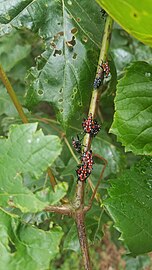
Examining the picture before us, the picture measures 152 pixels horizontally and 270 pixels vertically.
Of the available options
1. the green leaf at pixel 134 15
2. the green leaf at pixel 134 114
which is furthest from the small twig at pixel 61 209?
the green leaf at pixel 134 15

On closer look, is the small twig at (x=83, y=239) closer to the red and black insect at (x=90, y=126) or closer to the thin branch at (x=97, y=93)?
the thin branch at (x=97, y=93)

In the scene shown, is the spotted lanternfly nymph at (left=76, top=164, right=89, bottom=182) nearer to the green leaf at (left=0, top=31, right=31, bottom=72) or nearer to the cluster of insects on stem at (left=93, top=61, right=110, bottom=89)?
the cluster of insects on stem at (left=93, top=61, right=110, bottom=89)

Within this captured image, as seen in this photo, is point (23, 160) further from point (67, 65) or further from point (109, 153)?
point (109, 153)

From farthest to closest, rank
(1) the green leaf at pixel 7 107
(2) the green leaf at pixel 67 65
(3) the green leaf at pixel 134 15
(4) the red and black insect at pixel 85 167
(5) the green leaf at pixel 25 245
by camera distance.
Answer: (1) the green leaf at pixel 7 107
(2) the green leaf at pixel 67 65
(4) the red and black insect at pixel 85 167
(5) the green leaf at pixel 25 245
(3) the green leaf at pixel 134 15

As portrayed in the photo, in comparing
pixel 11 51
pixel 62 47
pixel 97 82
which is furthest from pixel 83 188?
pixel 11 51

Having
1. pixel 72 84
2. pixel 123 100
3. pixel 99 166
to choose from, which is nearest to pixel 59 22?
pixel 72 84

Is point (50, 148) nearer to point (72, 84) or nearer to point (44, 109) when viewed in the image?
point (72, 84)
